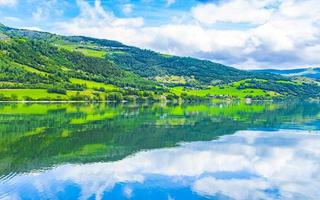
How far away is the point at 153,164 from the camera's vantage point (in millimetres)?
46625

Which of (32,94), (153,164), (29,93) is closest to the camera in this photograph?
(153,164)

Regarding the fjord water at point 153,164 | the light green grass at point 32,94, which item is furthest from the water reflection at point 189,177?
the light green grass at point 32,94

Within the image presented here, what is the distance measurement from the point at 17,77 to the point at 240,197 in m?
180

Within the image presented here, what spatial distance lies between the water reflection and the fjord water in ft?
0.25

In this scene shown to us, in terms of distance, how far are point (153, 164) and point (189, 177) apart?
6971 millimetres

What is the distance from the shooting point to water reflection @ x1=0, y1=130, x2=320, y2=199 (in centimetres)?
3431

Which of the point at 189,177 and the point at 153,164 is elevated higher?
the point at 153,164

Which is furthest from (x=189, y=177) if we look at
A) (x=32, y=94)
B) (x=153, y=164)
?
(x=32, y=94)

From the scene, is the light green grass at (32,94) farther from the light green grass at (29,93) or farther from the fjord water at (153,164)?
the fjord water at (153,164)

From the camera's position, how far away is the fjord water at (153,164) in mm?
34938

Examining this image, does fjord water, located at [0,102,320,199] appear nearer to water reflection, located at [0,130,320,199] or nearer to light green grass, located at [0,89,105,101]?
water reflection, located at [0,130,320,199]

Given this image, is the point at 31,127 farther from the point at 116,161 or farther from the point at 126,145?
the point at 116,161

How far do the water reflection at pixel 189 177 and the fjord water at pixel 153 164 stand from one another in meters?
0.08

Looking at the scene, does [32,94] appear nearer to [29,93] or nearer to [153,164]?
[29,93]
